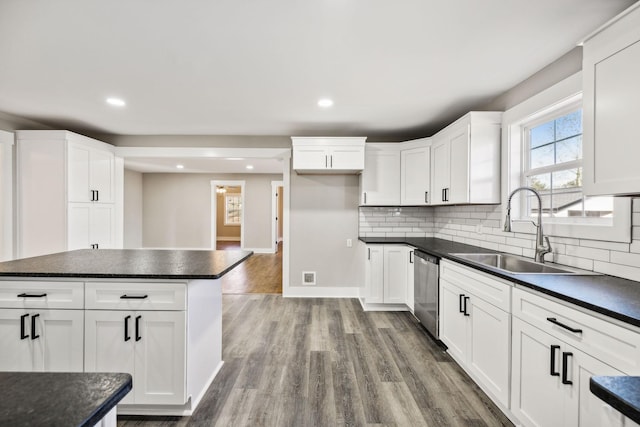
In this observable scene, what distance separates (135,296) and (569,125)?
3.25 metres

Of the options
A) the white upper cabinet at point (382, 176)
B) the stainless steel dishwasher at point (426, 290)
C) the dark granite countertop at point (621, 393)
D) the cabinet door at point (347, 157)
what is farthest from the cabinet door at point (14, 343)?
the white upper cabinet at point (382, 176)

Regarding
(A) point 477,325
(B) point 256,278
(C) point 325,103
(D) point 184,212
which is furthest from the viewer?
(D) point 184,212

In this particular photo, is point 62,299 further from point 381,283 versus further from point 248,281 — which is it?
point 248,281

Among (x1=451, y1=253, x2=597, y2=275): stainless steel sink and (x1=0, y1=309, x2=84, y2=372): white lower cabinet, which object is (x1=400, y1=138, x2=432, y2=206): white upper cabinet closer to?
(x1=451, y1=253, x2=597, y2=275): stainless steel sink

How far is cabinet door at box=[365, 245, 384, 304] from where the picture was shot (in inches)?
149

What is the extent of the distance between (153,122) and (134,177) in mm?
5525

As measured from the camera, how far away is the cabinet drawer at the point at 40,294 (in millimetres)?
1829

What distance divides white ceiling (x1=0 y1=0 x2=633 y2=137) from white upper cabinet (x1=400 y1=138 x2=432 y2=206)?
444mm

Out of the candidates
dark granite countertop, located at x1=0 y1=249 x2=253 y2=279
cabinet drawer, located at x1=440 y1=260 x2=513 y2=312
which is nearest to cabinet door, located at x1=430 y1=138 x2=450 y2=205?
cabinet drawer, located at x1=440 y1=260 x2=513 y2=312

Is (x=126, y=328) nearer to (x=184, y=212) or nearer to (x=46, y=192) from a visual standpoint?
(x=46, y=192)

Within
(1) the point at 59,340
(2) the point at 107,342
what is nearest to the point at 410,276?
(2) the point at 107,342

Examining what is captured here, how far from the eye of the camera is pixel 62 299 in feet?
6.02

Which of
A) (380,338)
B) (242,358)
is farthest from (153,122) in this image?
(380,338)

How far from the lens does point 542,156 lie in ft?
8.20
